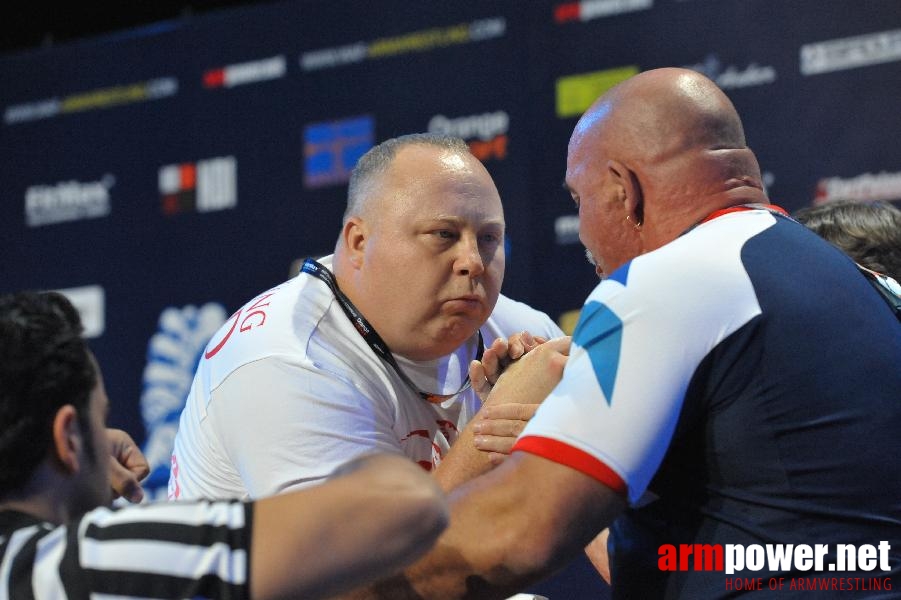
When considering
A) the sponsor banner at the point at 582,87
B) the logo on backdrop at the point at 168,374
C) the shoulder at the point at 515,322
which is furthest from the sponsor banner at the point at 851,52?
the logo on backdrop at the point at 168,374

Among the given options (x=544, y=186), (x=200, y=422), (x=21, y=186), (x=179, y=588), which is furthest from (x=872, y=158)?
(x=21, y=186)

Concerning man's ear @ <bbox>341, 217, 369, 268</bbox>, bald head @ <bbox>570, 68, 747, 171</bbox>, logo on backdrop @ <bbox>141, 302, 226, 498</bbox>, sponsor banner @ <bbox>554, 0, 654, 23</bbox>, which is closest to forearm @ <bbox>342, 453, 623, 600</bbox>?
bald head @ <bbox>570, 68, 747, 171</bbox>

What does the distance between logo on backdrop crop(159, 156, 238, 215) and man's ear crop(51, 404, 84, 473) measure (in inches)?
125

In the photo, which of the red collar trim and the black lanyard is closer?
the red collar trim

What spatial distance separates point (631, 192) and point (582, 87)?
2.18 m

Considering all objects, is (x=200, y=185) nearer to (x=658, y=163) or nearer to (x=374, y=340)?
(x=374, y=340)

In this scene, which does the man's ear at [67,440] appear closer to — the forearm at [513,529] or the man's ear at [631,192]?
the forearm at [513,529]

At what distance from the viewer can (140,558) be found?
1.07m

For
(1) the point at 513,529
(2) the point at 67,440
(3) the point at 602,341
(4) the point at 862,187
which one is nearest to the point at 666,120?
(3) the point at 602,341

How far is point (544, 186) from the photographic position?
3707 mm

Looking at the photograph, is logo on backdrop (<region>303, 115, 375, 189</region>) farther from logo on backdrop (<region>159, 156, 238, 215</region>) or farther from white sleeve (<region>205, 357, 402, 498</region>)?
white sleeve (<region>205, 357, 402, 498</region>)

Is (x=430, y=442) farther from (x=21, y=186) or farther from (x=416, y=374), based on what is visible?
(x=21, y=186)

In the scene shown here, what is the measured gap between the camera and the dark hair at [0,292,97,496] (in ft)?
3.80

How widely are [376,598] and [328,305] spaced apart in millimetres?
763
